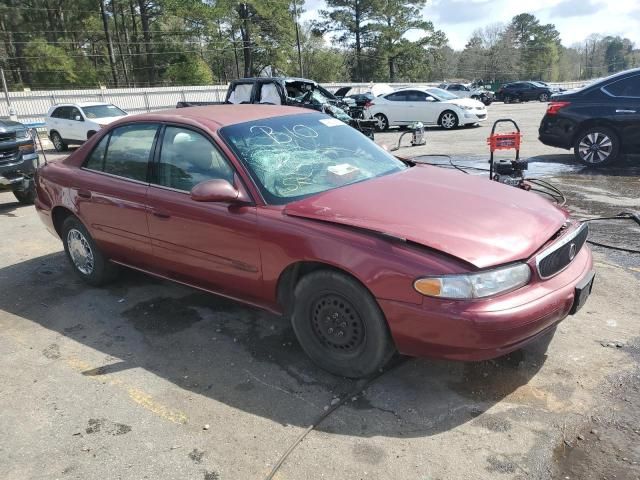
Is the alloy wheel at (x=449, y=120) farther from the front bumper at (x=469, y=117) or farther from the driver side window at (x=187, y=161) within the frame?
the driver side window at (x=187, y=161)

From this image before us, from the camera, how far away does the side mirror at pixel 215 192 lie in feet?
10.6

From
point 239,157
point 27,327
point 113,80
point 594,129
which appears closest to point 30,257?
point 27,327

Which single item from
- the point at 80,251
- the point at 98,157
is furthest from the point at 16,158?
the point at 98,157

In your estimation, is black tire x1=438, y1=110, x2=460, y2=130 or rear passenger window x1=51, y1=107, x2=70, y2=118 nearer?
rear passenger window x1=51, y1=107, x2=70, y2=118

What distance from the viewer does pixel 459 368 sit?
3256 mm

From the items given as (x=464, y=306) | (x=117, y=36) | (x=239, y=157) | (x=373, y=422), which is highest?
(x=117, y=36)

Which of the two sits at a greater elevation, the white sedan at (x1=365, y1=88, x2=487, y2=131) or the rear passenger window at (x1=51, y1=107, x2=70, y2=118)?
the rear passenger window at (x1=51, y1=107, x2=70, y2=118)

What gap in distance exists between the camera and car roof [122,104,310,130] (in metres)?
3.80

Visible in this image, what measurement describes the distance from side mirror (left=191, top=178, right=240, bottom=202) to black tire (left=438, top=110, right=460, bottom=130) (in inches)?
614

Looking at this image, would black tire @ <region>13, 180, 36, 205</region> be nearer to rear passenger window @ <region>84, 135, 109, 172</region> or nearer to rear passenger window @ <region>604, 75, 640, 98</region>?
rear passenger window @ <region>84, 135, 109, 172</region>

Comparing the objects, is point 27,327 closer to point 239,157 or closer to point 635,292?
point 239,157

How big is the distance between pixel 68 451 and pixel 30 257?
3.88 meters

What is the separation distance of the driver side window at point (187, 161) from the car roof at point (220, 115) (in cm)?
11

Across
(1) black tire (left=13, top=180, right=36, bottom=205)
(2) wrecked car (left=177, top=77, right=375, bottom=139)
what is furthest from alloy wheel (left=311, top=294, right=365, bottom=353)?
(2) wrecked car (left=177, top=77, right=375, bottom=139)
